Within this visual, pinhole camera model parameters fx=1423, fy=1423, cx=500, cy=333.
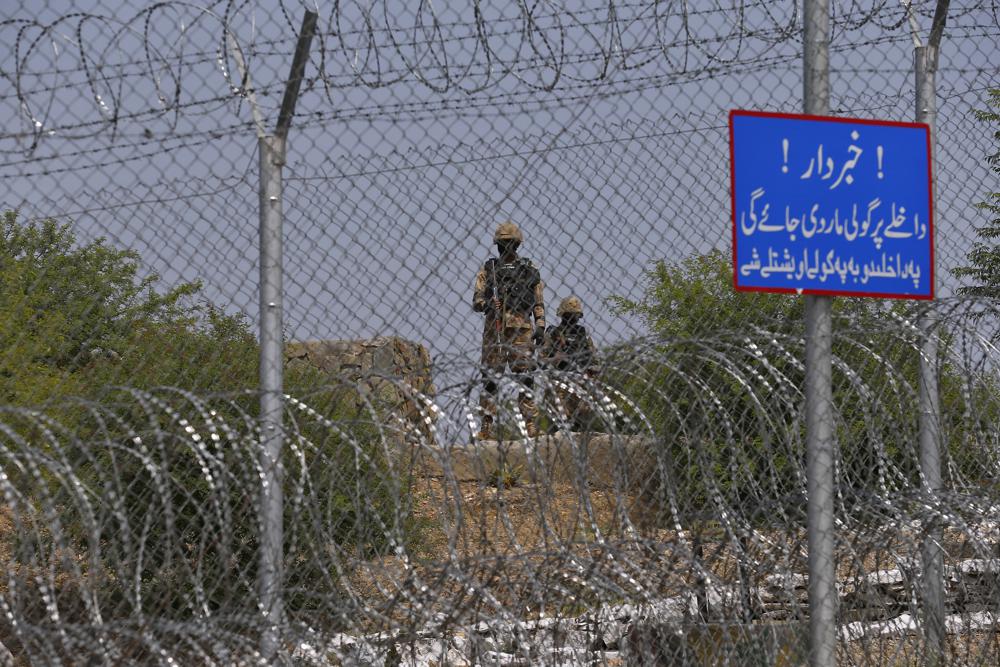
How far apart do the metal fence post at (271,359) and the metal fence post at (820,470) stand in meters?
1.55

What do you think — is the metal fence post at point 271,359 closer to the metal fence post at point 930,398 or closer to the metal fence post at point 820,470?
the metal fence post at point 820,470

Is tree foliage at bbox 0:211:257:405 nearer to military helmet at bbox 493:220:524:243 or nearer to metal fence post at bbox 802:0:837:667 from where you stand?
military helmet at bbox 493:220:524:243

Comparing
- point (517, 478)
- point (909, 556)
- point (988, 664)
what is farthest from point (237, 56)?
point (517, 478)

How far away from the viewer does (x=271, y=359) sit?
432 cm

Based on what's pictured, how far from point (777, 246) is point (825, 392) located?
454 millimetres

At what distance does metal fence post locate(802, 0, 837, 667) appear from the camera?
408 cm

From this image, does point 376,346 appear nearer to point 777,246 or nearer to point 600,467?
Result: point 600,467

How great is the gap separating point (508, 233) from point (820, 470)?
165 centimetres

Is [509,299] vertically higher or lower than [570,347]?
higher

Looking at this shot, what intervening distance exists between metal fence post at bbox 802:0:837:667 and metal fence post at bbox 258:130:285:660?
1.55 metres

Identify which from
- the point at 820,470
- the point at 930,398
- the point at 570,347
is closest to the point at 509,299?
the point at 570,347

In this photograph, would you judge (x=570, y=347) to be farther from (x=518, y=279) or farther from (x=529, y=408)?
(x=529, y=408)

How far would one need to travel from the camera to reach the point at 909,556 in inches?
183

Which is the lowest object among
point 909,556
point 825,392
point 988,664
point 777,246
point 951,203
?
point 988,664
